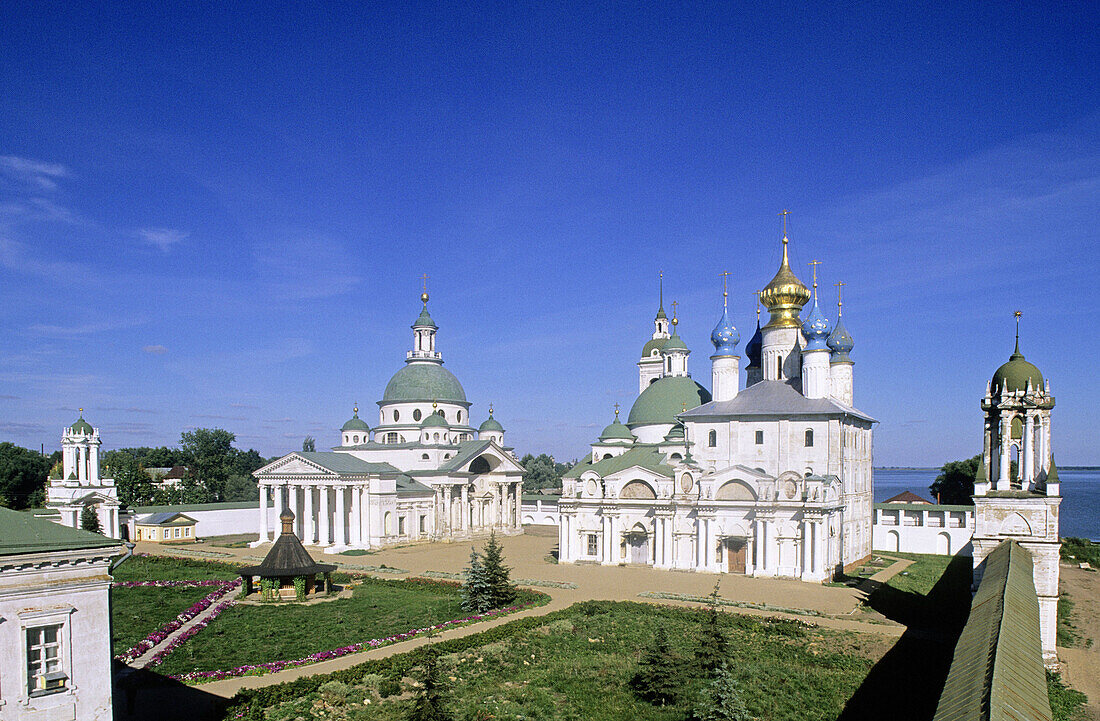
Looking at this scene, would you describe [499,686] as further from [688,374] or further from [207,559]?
[688,374]

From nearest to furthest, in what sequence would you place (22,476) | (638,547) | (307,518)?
1. (638,547)
2. (307,518)
3. (22,476)

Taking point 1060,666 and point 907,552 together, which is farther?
point 907,552

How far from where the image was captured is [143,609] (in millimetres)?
27203

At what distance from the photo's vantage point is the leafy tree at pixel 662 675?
54.6 ft

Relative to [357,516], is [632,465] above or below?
above

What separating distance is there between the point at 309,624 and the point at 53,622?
14283 millimetres

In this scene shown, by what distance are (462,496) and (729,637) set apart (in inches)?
1300

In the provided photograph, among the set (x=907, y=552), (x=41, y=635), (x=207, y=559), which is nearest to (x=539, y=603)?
(x=41, y=635)

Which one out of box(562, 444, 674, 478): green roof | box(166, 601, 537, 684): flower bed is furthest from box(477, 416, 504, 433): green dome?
box(166, 601, 537, 684): flower bed

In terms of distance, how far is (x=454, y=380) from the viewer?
194 ft

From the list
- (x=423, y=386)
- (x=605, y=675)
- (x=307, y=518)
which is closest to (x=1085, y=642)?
(x=605, y=675)

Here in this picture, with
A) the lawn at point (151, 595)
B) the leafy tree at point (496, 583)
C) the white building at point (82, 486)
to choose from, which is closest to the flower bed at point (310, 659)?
the leafy tree at point (496, 583)

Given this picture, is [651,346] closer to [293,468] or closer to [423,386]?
[423,386]

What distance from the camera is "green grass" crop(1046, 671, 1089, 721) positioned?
1552 cm
